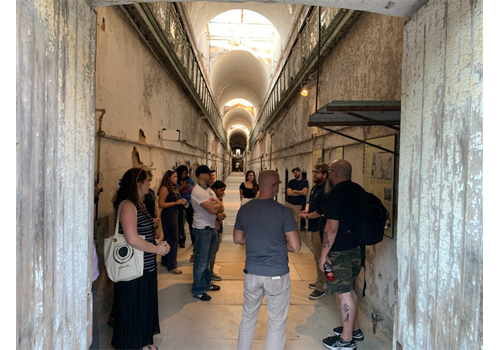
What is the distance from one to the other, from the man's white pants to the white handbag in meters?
1.06

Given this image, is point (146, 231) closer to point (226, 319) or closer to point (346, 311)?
point (226, 319)

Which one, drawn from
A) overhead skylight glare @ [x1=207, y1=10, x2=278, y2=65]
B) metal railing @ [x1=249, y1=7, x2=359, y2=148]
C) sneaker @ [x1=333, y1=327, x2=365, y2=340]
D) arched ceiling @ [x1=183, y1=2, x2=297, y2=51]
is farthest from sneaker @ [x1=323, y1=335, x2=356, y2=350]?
overhead skylight glare @ [x1=207, y1=10, x2=278, y2=65]

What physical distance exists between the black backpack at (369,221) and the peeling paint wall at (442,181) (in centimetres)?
133

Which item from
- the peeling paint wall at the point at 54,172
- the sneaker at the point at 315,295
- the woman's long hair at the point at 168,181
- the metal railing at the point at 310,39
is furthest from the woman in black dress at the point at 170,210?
the peeling paint wall at the point at 54,172

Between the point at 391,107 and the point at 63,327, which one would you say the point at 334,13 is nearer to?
the point at 391,107

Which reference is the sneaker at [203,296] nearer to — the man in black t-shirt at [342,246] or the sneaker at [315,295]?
the sneaker at [315,295]

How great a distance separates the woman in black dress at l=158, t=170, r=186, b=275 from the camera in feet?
18.1

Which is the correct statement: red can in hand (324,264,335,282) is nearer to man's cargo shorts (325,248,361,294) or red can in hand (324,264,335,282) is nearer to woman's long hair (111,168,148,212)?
man's cargo shorts (325,248,361,294)

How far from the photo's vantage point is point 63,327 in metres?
1.57

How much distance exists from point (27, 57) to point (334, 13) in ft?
17.5

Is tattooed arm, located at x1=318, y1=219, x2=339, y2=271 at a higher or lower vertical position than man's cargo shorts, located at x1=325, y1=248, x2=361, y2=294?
higher

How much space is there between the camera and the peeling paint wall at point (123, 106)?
12.9ft

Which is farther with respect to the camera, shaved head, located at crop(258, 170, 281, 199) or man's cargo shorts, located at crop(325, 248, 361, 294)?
man's cargo shorts, located at crop(325, 248, 361, 294)
